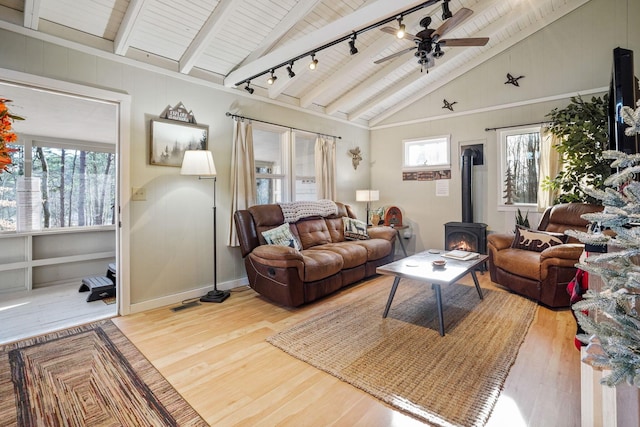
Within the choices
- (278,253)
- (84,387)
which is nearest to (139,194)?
(278,253)

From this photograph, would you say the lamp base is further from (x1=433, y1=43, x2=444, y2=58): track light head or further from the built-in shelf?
(x1=433, y1=43, x2=444, y2=58): track light head

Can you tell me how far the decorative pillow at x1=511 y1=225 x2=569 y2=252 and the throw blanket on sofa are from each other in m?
2.45

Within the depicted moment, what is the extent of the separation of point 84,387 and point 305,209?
9.75ft

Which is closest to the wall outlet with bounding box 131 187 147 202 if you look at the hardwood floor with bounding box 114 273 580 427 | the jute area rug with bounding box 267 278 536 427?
the hardwood floor with bounding box 114 273 580 427

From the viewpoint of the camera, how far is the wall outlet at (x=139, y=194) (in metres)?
3.16

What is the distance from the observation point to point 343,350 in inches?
92.9

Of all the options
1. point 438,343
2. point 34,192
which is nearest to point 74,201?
point 34,192

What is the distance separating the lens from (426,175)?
5582 mm

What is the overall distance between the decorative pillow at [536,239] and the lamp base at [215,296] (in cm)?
355

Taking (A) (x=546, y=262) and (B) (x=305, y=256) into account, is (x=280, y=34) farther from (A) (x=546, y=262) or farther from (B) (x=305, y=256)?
(A) (x=546, y=262)

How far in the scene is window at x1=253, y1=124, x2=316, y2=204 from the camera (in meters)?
4.46

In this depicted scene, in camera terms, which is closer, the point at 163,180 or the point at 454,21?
the point at 454,21

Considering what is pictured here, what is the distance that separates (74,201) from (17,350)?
112 inches

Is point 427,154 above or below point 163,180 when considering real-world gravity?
above
